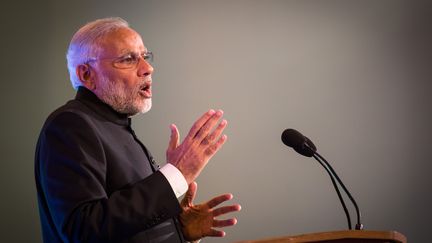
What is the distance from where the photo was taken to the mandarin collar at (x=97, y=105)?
180 cm

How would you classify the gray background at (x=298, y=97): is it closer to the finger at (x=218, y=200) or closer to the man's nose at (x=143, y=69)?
the man's nose at (x=143, y=69)

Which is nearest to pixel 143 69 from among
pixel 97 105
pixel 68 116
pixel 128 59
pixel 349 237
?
pixel 128 59

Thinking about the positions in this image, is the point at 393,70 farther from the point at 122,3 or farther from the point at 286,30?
the point at 122,3

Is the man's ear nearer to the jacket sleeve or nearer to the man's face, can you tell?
the man's face

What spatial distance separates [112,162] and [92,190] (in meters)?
0.20

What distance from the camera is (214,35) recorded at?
9.86ft

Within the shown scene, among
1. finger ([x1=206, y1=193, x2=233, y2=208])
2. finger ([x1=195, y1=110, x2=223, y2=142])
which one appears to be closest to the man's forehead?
finger ([x1=195, y1=110, x2=223, y2=142])

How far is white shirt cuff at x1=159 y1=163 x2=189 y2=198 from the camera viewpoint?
1497mm

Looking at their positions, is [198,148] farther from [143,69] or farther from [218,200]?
[143,69]

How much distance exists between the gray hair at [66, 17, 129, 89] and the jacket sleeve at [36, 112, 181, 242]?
345mm

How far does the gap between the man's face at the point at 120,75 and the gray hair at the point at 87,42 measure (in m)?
0.02

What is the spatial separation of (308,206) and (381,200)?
43 cm

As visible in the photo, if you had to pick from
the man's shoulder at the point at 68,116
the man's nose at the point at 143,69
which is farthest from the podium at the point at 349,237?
the man's nose at the point at 143,69

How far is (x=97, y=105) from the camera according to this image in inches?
71.6
